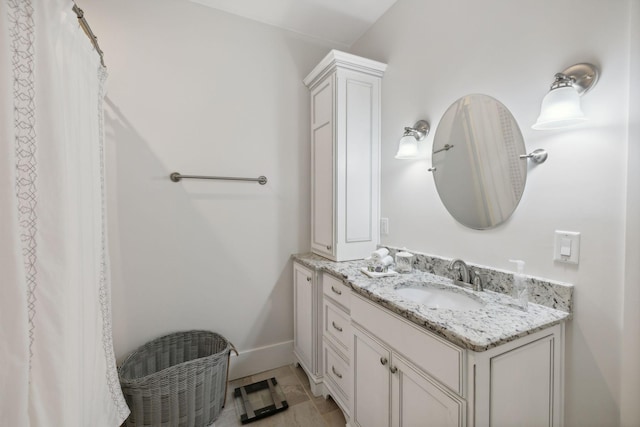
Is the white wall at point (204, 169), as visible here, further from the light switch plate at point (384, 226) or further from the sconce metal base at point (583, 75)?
the sconce metal base at point (583, 75)

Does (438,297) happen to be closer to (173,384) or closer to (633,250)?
(633,250)

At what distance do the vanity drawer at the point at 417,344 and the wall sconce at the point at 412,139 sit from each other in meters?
0.84

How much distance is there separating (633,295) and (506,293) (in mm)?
359

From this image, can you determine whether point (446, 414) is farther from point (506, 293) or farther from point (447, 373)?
point (506, 293)

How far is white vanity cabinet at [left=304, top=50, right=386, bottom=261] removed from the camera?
171 centimetres

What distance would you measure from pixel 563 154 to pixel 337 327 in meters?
1.27

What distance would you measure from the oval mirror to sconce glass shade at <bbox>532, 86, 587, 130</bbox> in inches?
7.7

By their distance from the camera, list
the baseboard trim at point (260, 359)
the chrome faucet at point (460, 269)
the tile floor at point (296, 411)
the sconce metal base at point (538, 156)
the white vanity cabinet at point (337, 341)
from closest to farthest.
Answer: the sconce metal base at point (538, 156)
the chrome faucet at point (460, 269)
the white vanity cabinet at point (337, 341)
the tile floor at point (296, 411)
the baseboard trim at point (260, 359)

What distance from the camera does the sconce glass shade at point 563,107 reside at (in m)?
0.84

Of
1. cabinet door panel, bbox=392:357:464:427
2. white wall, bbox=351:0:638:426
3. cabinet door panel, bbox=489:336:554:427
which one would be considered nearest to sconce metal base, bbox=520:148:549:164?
white wall, bbox=351:0:638:426

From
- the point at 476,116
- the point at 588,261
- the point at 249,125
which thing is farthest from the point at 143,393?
the point at 476,116

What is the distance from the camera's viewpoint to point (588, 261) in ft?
2.90

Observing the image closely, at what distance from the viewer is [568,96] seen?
844 millimetres

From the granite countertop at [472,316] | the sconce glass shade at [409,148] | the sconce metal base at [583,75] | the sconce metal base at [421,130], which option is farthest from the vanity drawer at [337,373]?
the sconce metal base at [583,75]
